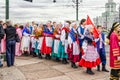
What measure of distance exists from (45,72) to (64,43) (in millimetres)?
1850

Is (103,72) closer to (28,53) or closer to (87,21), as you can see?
(87,21)

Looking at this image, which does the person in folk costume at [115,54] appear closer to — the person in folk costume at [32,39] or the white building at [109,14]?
the person in folk costume at [32,39]

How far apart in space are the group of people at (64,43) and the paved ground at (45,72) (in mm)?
346

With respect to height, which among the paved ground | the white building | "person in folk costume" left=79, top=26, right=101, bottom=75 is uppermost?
the white building

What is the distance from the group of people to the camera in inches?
409

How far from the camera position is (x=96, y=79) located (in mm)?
9742

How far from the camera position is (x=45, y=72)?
36.0ft

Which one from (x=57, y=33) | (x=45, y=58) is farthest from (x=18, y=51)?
(x=57, y=33)

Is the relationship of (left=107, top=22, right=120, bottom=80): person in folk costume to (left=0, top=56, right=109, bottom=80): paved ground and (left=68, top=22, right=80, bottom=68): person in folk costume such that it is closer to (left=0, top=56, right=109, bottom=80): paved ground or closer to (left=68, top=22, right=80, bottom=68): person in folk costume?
(left=0, top=56, right=109, bottom=80): paved ground

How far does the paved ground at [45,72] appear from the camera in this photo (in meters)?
10.1

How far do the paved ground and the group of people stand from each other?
1.13 ft

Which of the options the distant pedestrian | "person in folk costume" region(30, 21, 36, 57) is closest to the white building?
"person in folk costume" region(30, 21, 36, 57)

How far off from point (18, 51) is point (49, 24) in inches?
116

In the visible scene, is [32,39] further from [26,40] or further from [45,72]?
[45,72]
